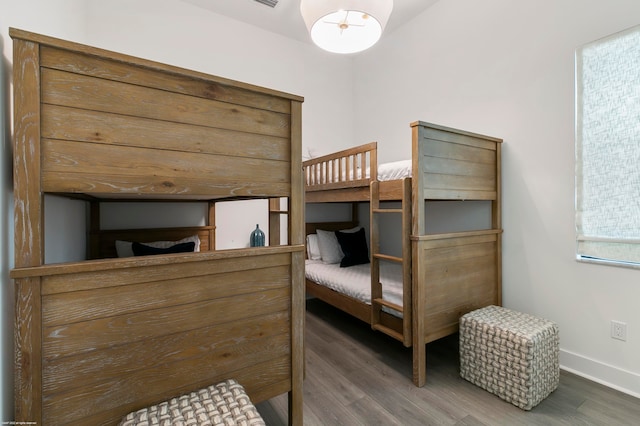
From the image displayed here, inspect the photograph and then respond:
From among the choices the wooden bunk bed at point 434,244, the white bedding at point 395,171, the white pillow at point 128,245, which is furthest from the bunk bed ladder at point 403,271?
the white pillow at point 128,245

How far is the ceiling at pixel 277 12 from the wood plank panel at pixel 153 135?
2435mm

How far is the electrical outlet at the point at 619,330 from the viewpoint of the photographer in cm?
192

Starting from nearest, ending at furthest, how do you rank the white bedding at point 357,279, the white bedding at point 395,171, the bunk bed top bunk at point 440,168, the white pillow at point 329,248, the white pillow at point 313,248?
the bunk bed top bunk at point 440,168
the white bedding at point 395,171
the white bedding at point 357,279
the white pillow at point 329,248
the white pillow at point 313,248

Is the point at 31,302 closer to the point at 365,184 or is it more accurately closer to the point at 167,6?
the point at 365,184

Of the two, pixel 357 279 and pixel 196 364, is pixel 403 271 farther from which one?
pixel 196 364

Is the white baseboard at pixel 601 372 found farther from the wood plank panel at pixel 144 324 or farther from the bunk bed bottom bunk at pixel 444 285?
the wood plank panel at pixel 144 324

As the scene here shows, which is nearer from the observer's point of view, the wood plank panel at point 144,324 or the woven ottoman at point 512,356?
the wood plank panel at point 144,324

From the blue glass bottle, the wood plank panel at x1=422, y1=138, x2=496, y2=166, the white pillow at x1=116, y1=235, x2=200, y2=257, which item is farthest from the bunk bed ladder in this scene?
the white pillow at x1=116, y1=235, x2=200, y2=257

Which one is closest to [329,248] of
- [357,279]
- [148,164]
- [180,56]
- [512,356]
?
[357,279]

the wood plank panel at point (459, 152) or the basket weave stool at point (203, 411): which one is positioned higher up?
the wood plank panel at point (459, 152)

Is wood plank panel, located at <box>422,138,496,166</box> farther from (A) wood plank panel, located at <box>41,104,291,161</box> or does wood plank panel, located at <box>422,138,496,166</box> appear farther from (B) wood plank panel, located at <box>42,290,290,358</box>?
(B) wood plank panel, located at <box>42,290,290,358</box>

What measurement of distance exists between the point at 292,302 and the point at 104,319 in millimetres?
718

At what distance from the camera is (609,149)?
197cm

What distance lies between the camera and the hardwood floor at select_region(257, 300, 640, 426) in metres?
1.65
